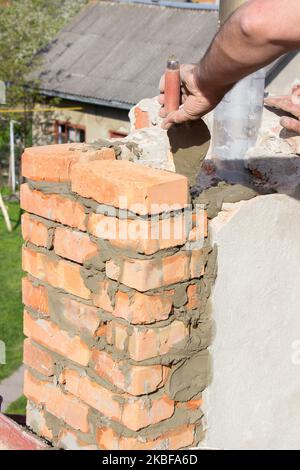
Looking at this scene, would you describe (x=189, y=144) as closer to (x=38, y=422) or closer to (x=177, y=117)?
(x=177, y=117)

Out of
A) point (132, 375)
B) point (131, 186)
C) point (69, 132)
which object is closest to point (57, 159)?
point (131, 186)

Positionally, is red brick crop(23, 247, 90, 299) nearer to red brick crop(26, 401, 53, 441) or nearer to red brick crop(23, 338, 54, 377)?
red brick crop(23, 338, 54, 377)

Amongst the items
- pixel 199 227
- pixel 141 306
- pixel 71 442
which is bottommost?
pixel 71 442

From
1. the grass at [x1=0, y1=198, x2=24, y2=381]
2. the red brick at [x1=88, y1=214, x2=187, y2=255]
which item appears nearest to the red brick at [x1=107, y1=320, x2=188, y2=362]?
the red brick at [x1=88, y1=214, x2=187, y2=255]

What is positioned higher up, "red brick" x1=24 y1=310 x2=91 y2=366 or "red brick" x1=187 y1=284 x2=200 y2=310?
"red brick" x1=187 y1=284 x2=200 y2=310

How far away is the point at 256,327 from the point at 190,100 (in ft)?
2.80

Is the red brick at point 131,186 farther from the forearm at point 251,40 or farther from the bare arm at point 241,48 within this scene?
the forearm at point 251,40

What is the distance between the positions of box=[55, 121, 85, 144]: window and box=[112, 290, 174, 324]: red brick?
12445 millimetres

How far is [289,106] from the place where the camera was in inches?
106

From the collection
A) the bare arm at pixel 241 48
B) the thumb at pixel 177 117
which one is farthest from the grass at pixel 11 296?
the bare arm at pixel 241 48

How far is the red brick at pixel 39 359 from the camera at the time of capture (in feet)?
8.73

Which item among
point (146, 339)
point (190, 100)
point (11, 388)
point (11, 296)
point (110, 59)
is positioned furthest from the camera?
point (110, 59)

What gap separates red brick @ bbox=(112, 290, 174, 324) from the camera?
7.48 ft

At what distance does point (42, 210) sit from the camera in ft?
8.46
